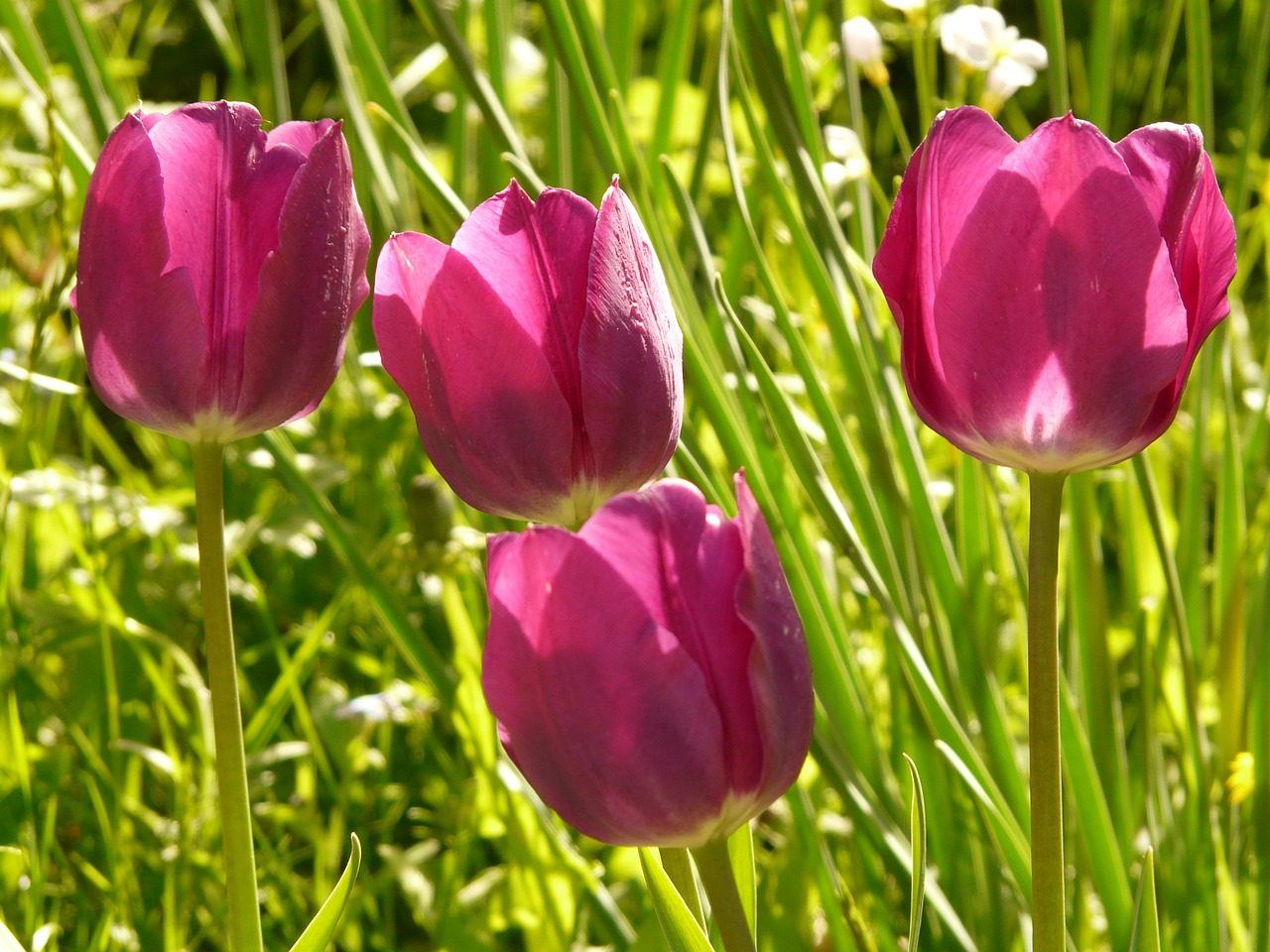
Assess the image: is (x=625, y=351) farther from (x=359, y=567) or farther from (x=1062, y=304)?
(x=359, y=567)

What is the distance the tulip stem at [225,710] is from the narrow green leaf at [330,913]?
0.05m

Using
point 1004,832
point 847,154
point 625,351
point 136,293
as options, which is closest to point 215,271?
point 136,293

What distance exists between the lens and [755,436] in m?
0.67

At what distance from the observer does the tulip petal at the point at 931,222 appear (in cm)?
36

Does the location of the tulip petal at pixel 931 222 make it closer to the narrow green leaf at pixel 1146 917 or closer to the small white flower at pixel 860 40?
the narrow green leaf at pixel 1146 917

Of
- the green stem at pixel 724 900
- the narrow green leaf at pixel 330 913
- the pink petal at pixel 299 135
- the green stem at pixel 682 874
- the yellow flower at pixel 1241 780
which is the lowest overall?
the yellow flower at pixel 1241 780

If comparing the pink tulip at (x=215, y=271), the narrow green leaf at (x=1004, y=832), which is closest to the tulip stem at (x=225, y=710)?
the pink tulip at (x=215, y=271)

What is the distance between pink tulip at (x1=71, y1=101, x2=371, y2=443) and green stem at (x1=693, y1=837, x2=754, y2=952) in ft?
0.62

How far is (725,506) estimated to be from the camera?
57cm

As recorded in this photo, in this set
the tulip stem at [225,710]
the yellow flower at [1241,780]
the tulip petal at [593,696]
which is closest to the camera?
the tulip petal at [593,696]

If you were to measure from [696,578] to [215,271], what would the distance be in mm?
194

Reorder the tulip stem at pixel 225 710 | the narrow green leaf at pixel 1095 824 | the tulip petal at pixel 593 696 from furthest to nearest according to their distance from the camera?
the narrow green leaf at pixel 1095 824
the tulip stem at pixel 225 710
the tulip petal at pixel 593 696

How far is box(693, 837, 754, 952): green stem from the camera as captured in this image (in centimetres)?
30

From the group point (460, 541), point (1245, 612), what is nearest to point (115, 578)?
point (460, 541)
